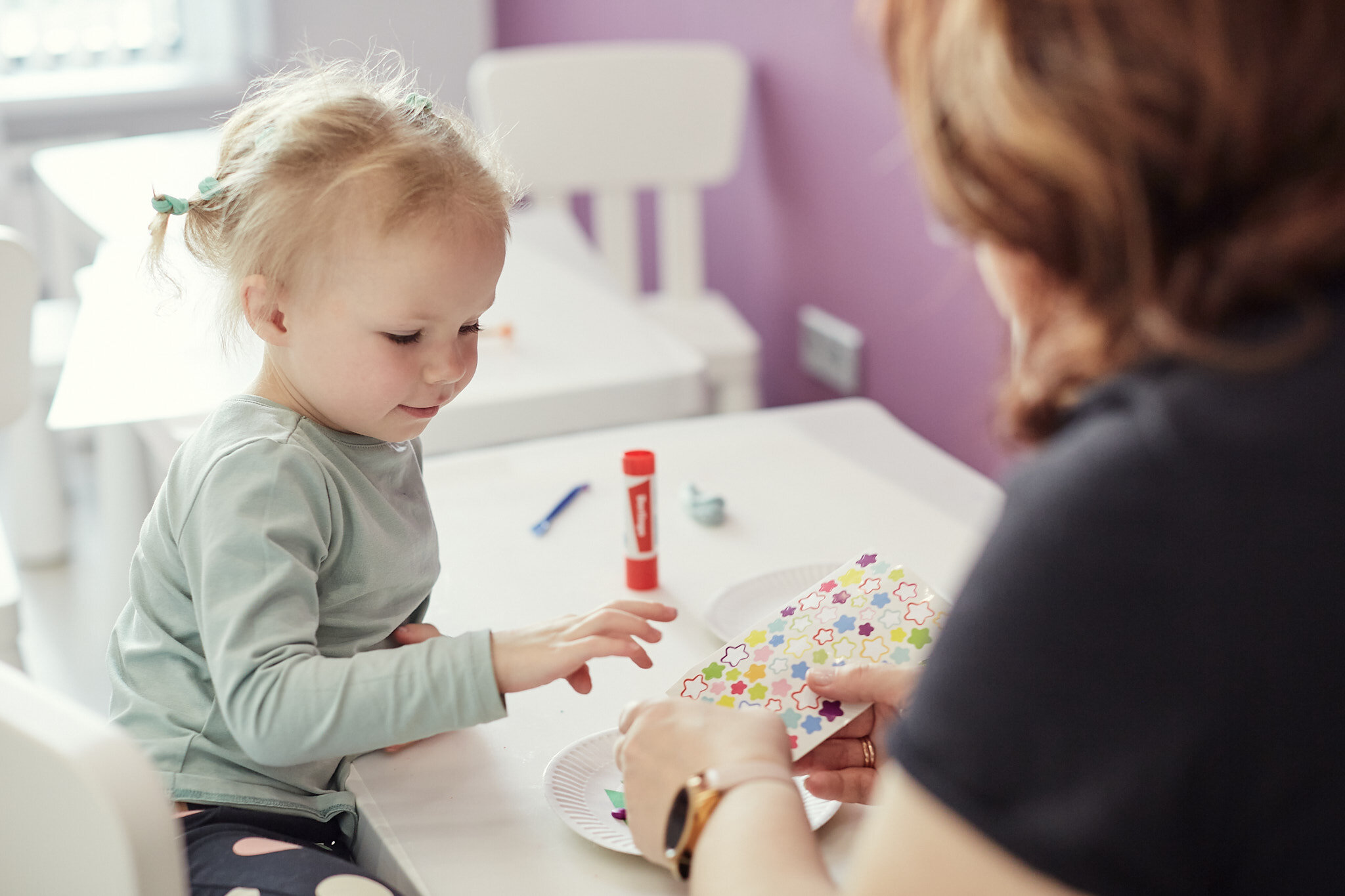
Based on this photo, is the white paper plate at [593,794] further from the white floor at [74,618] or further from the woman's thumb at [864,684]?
the white floor at [74,618]

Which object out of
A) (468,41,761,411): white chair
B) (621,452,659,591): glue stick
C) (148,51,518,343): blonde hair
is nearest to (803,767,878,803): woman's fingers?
(621,452,659,591): glue stick

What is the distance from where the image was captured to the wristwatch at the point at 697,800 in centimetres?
73

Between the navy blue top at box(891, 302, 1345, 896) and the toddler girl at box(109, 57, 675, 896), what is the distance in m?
0.42

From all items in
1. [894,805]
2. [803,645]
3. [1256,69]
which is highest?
[1256,69]

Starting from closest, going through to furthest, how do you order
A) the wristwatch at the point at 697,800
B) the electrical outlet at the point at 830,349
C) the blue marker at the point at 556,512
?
the wristwatch at the point at 697,800 < the blue marker at the point at 556,512 < the electrical outlet at the point at 830,349

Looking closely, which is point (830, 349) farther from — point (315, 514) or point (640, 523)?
point (315, 514)

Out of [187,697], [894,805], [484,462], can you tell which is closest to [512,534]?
[484,462]

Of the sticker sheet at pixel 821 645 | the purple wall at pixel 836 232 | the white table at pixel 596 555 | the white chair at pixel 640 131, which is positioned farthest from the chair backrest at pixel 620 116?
the sticker sheet at pixel 821 645

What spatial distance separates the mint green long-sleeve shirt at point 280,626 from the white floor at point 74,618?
115cm

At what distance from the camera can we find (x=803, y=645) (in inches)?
38.3

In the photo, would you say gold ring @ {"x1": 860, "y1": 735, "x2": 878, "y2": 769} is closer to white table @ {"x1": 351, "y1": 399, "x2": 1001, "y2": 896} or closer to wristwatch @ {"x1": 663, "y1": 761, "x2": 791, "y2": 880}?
white table @ {"x1": 351, "y1": 399, "x2": 1001, "y2": 896}

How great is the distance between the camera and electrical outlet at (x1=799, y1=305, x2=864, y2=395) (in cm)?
269

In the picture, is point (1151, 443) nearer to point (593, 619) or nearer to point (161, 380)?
point (593, 619)

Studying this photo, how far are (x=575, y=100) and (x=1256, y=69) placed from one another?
7.16 ft
